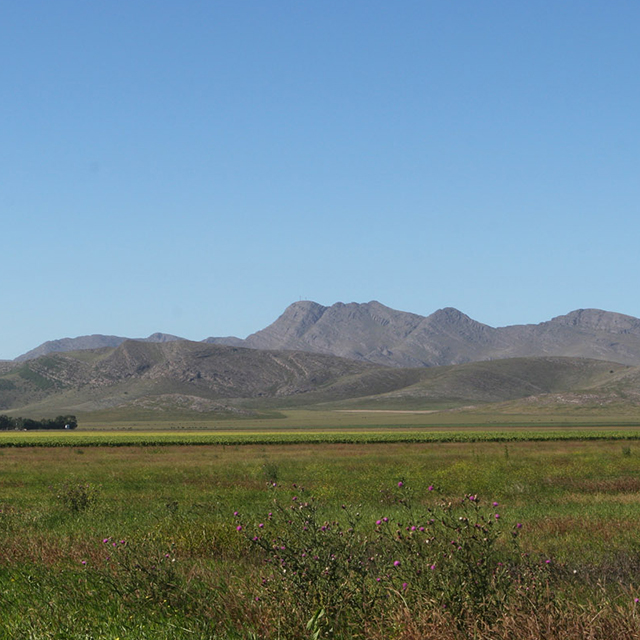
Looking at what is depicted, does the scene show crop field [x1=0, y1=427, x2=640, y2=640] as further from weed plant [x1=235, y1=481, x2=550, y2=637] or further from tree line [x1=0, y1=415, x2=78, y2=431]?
tree line [x1=0, y1=415, x2=78, y2=431]

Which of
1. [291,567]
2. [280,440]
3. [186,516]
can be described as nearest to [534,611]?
[291,567]

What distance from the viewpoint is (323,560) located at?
11148 mm

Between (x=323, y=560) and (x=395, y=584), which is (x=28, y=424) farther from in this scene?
(x=395, y=584)

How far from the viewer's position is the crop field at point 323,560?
10.3 m

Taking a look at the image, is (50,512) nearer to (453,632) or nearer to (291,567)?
(291,567)

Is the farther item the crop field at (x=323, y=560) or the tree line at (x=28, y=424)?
the tree line at (x=28, y=424)

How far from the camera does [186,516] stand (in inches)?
910

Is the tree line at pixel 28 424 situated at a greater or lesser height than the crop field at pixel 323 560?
lesser

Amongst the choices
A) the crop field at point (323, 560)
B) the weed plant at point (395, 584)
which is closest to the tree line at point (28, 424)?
the crop field at point (323, 560)

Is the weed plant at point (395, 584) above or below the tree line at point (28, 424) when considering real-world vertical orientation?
above

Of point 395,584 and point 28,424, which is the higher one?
point 395,584

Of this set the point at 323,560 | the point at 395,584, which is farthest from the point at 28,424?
the point at 395,584

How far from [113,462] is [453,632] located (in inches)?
1881

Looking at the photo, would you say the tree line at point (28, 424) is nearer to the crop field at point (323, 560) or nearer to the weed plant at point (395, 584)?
the crop field at point (323, 560)
